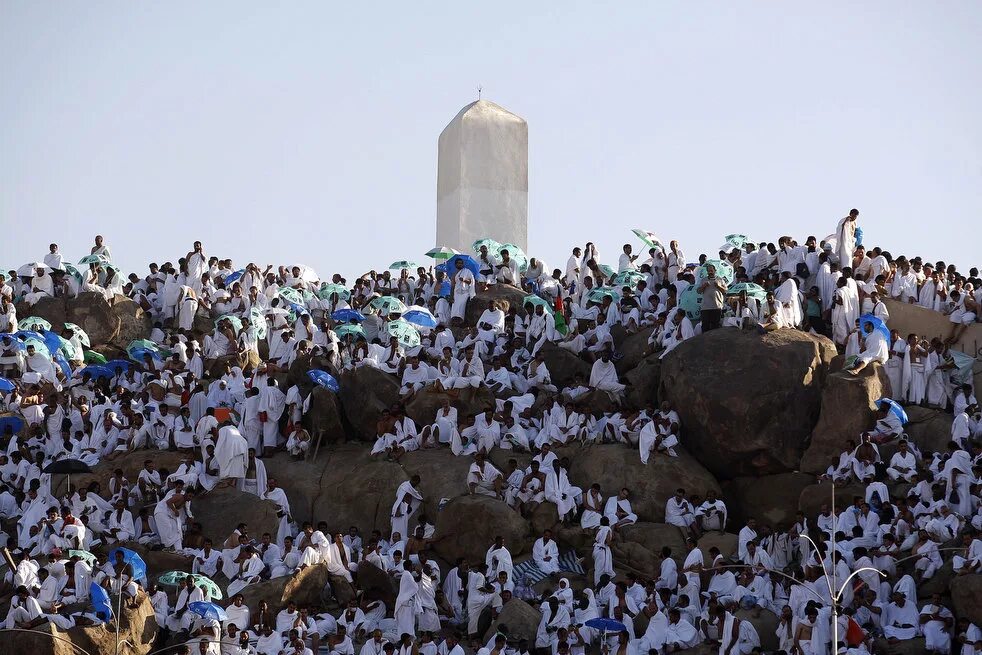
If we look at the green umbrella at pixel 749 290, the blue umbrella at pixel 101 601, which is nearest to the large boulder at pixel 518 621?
the blue umbrella at pixel 101 601

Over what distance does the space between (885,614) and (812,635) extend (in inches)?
63.7

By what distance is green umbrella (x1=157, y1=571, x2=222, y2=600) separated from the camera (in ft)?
94.2

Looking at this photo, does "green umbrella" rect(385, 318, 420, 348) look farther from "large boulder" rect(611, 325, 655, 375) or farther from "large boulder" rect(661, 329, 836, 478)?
"large boulder" rect(661, 329, 836, 478)

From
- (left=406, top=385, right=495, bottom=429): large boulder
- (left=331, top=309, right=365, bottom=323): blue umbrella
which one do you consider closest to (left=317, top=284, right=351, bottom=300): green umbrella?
(left=331, top=309, right=365, bottom=323): blue umbrella

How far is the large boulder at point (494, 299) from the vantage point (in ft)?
128

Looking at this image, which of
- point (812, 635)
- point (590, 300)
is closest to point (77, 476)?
point (590, 300)

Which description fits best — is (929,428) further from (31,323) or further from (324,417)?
(31,323)

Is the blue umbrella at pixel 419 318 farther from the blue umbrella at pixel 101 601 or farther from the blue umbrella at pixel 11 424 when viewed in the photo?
the blue umbrella at pixel 101 601

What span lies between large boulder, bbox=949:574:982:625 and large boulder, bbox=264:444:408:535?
35.6 feet

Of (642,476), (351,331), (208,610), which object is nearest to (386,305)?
(351,331)

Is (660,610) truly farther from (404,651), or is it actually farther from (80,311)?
(80,311)

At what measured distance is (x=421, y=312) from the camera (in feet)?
125

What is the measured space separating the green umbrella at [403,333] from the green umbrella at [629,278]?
5.10m

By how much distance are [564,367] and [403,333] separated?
11.9 feet
